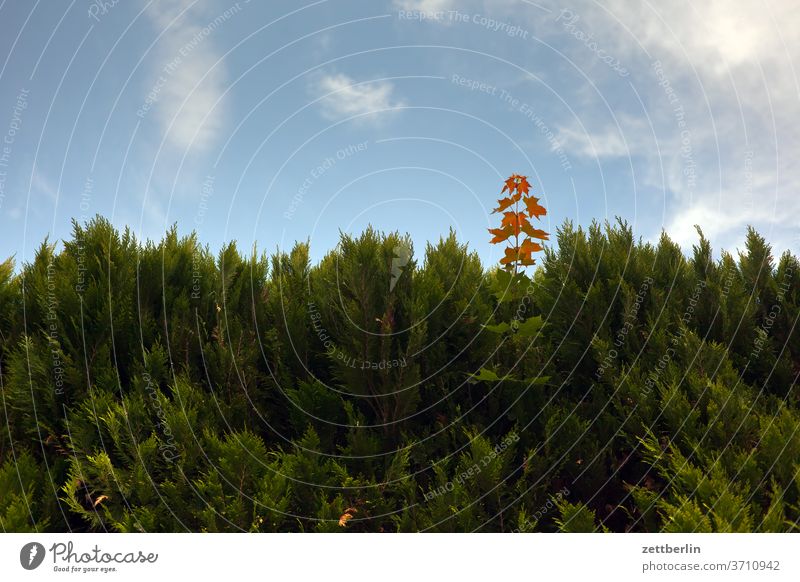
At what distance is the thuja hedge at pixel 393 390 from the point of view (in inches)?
143

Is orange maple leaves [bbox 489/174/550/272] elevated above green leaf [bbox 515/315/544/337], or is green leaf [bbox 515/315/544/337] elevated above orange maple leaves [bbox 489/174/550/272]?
orange maple leaves [bbox 489/174/550/272]

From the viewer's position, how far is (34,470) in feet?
12.8

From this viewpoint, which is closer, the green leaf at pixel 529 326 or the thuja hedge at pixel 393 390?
the thuja hedge at pixel 393 390

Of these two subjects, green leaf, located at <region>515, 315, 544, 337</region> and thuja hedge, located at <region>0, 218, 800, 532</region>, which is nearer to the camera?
thuja hedge, located at <region>0, 218, 800, 532</region>

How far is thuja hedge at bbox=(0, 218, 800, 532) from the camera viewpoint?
363cm

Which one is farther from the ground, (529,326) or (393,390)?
(529,326)

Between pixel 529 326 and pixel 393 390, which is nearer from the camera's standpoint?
pixel 529 326

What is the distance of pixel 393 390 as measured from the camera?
170 inches

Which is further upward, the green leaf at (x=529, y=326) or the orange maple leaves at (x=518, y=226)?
the orange maple leaves at (x=518, y=226)

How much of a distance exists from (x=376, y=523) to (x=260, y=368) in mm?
1873

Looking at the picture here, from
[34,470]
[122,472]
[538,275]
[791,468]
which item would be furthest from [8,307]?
[791,468]

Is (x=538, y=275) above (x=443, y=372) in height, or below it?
above

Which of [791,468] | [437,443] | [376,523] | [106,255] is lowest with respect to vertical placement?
[376,523]
